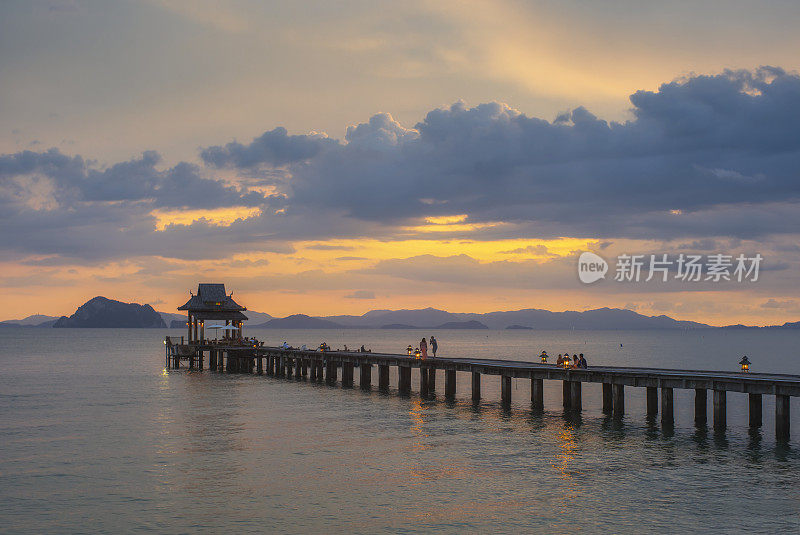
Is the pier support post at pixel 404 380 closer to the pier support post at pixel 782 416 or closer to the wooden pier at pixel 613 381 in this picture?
the wooden pier at pixel 613 381

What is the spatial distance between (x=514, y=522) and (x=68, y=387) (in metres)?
50.8

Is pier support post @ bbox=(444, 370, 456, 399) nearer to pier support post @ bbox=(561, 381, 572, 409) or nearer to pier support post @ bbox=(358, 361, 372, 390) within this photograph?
pier support post @ bbox=(561, 381, 572, 409)

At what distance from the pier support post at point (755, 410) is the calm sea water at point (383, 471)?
0.83 m

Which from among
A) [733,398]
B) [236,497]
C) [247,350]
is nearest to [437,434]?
[236,497]

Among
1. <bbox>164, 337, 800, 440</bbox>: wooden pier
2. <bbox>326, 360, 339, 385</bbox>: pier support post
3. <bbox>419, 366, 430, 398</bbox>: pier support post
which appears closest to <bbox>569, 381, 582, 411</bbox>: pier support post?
<bbox>164, 337, 800, 440</bbox>: wooden pier

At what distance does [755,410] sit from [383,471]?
1889cm

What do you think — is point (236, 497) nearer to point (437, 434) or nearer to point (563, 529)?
point (563, 529)

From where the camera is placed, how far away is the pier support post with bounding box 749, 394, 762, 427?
34625mm

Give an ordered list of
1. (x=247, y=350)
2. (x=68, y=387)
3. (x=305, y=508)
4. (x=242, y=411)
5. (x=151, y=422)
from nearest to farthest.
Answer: (x=305, y=508)
(x=151, y=422)
(x=242, y=411)
(x=68, y=387)
(x=247, y=350)

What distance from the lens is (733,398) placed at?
2072 inches

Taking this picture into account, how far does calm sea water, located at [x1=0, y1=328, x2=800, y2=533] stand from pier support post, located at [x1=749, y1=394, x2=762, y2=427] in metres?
0.83

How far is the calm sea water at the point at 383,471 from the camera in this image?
20.3 meters

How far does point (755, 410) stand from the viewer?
3478 centimetres

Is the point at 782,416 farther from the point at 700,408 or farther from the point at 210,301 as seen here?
the point at 210,301
